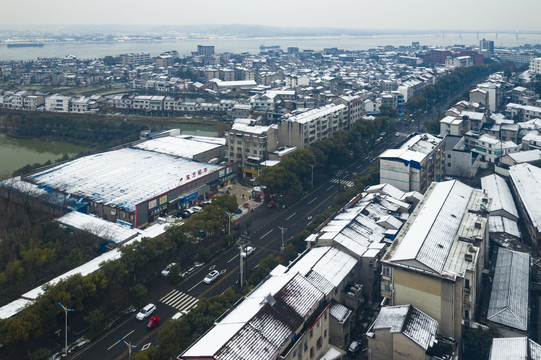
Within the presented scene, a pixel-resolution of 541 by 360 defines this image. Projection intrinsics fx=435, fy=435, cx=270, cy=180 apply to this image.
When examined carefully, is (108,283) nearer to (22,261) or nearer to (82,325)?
(82,325)

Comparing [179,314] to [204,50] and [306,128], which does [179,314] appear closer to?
[306,128]

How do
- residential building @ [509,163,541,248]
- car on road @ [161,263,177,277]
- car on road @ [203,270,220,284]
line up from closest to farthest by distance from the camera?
car on road @ [203,270,220,284]
car on road @ [161,263,177,277]
residential building @ [509,163,541,248]

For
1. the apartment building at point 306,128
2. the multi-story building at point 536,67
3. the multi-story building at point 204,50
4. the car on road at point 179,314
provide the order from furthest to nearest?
1. the multi-story building at point 204,50
2. the multi-story building at point 536,67
3. the apartment building at point 306,128
4. the car on road at point 179,314

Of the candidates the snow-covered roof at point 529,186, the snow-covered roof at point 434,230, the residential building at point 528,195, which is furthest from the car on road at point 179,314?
the snow-covered roof at point 529,186

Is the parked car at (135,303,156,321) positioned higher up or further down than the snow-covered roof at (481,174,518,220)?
further down

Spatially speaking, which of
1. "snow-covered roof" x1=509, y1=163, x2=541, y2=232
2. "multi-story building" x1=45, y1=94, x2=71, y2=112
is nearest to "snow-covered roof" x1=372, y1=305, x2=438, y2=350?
"snow-covered roof" x1=509, y1=163, x2=541, y2=232

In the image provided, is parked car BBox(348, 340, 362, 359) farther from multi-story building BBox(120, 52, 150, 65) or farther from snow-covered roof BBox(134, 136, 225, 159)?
multi-story building BBox(120, 52, 150, 65)

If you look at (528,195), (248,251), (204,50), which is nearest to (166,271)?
(248,251)

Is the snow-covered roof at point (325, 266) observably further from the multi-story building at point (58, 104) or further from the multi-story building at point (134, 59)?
the multi-story building at point (134, 59)
